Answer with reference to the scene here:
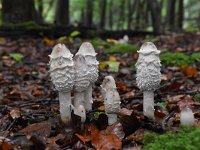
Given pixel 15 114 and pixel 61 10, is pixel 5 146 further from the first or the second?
pixel 61 10

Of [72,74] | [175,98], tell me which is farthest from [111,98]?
[175,98]

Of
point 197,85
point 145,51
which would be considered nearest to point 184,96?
point 197,85

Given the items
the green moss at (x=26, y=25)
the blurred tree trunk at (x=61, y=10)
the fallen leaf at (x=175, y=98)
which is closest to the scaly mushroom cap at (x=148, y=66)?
the fallen leaf at (x=175, y=98)

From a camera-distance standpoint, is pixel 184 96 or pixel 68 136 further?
pixel 184 96

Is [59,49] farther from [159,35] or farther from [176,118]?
[159,35]

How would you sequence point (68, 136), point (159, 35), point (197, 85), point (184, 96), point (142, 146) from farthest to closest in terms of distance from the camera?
1. point (159, 35)
2. point (197, 85)
3. point (184, 96)
4. point (68, 136)
5. point (142, 146)

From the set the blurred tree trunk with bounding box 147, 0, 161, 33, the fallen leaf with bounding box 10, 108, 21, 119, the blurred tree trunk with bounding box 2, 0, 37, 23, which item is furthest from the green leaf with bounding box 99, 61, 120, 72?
the blurred tree trunk with bounding box 147, 0, 161, 33

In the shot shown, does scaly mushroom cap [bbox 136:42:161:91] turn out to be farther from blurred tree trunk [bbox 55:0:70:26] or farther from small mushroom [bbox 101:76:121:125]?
blurred tree trunk [bbox 55:0:70:26]
